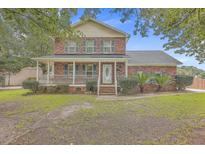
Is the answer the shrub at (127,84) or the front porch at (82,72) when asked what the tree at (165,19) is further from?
the front porch at (82,72)

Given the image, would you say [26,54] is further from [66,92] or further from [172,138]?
[172,138]

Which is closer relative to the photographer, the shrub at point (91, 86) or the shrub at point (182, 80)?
the shrub at point (91, 86)

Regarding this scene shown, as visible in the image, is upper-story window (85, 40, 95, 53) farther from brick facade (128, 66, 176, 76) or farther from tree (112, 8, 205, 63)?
tree (112, 8, 205, 63)

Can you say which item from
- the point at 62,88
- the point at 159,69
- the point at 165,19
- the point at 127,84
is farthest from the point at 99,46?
the point at 165,19

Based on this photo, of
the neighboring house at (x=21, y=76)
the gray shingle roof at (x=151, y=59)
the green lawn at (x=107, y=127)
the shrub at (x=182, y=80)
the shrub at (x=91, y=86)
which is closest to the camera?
the green lawn at (x=107, y=127)

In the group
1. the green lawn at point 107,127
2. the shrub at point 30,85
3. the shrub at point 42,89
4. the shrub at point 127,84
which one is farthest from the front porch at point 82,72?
the green lawn at point 107,127

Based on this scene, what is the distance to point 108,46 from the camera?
15.6m

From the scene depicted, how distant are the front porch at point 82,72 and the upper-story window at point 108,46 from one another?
37.7 inches

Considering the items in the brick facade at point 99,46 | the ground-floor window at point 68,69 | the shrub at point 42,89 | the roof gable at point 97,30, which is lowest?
the shrub at point 42,89

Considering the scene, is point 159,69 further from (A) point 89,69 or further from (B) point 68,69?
(B) point 68,69

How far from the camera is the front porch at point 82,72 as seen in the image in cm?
1459

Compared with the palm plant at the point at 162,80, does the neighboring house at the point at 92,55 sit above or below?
above

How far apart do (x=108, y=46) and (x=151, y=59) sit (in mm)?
4157
